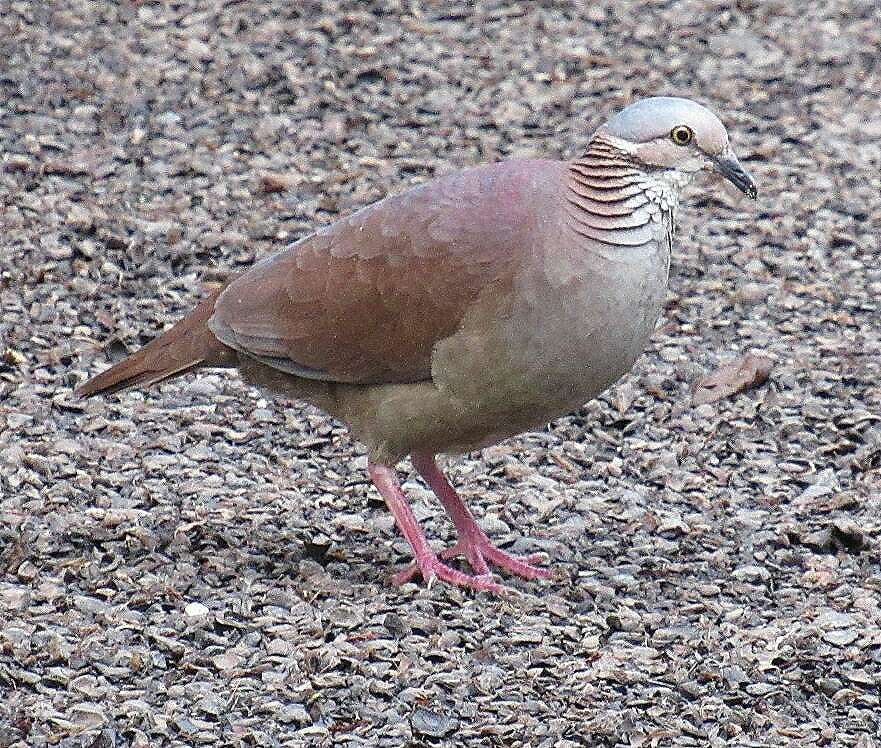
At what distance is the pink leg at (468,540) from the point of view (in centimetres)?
557

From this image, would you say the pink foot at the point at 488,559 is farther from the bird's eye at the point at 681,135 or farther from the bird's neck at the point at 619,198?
the bird's eye at the point at 681,135

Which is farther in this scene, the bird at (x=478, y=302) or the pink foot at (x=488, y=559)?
the pink foot at (x=488, y=559)

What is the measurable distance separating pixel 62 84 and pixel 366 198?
186cm

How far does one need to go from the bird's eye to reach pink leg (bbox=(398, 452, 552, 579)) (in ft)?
4.11

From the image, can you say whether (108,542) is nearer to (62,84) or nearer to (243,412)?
(243,412)

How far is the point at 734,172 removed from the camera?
17.0ft

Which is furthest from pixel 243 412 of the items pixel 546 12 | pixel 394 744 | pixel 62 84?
pixel 546 12

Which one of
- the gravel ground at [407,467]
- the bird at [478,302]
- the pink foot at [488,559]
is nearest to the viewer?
the gravel ground at [407,467]

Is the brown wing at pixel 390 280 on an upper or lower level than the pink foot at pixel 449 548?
upper

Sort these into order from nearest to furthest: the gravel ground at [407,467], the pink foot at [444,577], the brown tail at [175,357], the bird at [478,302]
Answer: the gravel ground at [407,467], the bird at [478,302], the pink foot at [444,577], the brown tail at [175,357]

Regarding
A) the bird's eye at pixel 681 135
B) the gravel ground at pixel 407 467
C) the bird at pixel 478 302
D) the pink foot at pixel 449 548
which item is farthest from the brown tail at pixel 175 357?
the bird's eye at pixel 681 135

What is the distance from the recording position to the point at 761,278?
7.71 metres

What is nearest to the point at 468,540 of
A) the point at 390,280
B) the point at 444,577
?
the point at 444,577

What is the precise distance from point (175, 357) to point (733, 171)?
185 cm
